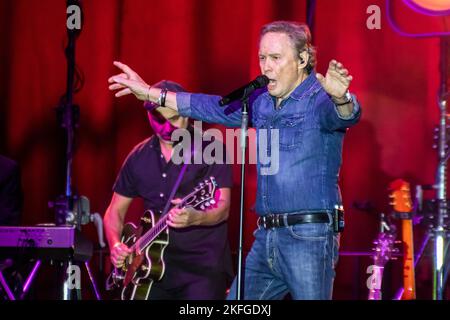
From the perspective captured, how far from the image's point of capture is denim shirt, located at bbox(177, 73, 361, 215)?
350 cm

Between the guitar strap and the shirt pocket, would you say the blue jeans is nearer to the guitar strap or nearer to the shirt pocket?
the shirt pocket

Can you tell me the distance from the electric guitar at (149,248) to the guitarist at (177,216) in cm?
5

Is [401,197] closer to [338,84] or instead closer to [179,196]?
[179,196]

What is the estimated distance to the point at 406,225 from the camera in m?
5.62

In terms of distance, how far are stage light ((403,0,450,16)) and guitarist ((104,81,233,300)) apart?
5.17 feet

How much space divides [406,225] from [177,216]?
186 centimetres

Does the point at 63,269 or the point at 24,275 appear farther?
the point at 24,275

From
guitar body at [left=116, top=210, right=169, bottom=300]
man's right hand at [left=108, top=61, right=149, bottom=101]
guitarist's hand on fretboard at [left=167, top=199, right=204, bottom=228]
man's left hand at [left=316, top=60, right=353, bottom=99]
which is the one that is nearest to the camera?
man's left hand at [left=316, top=60, right=353, bottom=99]

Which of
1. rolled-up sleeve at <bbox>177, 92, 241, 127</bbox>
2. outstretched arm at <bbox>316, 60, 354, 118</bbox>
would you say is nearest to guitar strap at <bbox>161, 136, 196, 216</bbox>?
rolled-up sleeve at <bbox>177, 92, 241, 127</bbox>

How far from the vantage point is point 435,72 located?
5969 mm

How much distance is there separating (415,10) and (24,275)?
11.8ft

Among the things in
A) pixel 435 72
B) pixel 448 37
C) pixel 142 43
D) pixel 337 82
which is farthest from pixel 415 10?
pixel 142 43

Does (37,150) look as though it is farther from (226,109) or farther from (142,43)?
(226,109)

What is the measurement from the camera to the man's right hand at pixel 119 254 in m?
5.09
